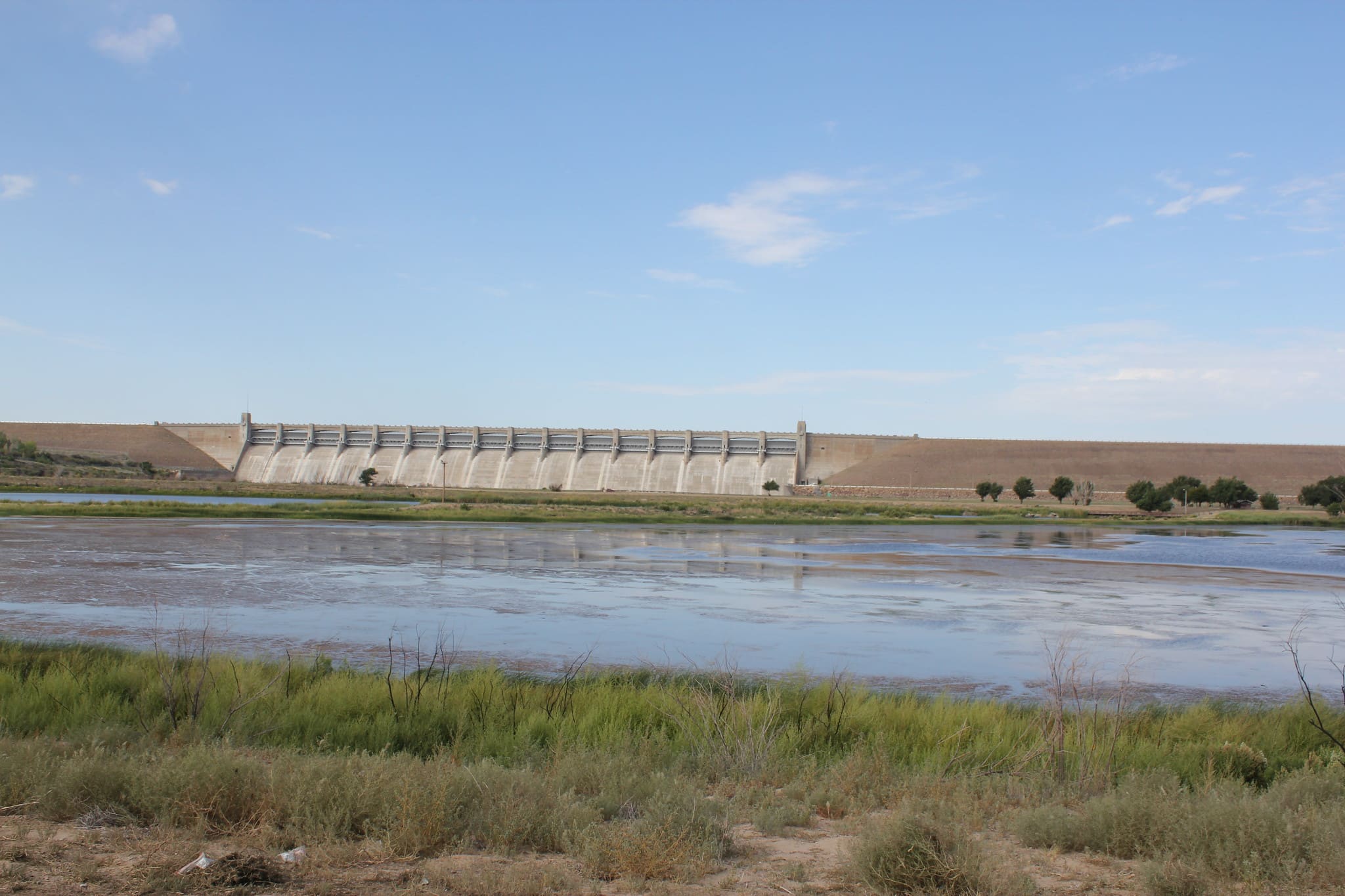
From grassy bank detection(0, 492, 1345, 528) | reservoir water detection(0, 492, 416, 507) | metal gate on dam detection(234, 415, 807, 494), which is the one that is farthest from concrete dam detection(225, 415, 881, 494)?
reservoir water detection(0, 492, 416, 507)

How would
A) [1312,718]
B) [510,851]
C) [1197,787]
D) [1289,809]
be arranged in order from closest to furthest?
[510,851] → [1289,809] → [1197,787] → [1312,718]

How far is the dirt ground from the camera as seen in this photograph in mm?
5148

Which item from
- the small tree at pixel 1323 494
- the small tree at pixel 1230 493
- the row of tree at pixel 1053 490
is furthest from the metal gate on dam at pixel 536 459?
the small tree at pixel 1323 494

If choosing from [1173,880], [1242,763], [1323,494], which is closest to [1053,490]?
[1323,494]

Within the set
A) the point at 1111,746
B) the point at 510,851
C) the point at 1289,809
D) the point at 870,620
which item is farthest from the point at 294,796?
the point at 870,620

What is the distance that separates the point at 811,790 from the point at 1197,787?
2.60 m

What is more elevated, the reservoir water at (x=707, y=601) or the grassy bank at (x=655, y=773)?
the grassy bank at (x=655, y=773)

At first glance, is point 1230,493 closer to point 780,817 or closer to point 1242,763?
point 1242,763

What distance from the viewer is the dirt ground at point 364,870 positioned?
16.9ft

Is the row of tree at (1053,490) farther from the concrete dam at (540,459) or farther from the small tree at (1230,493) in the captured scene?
the concrete dam at (540,459)

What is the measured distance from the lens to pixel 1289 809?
20.2ft

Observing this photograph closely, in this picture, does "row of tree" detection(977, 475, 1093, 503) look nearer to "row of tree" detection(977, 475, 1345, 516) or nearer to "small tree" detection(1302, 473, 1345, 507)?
"row of tree" detection(977, 475, 1345, 516)

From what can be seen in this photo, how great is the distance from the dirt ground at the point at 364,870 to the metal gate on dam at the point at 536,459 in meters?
93.8

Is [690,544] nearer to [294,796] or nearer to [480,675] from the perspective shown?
[480,675]
